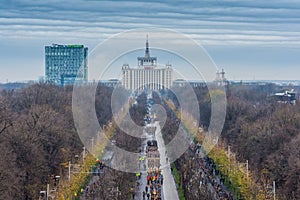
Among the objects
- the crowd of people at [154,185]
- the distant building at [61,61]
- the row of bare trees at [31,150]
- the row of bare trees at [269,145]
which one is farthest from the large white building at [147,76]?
the crowd of people at [154,185]

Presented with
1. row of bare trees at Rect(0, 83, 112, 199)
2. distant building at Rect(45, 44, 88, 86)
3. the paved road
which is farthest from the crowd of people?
distant building at Rect(45, 44, 88, 86)

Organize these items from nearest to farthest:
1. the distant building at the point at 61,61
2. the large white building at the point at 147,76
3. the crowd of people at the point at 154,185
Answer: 1. the crowd of people at the point at 154,185
2. the large white building at the point at 147,76
3. the distant building at the point at 61,61

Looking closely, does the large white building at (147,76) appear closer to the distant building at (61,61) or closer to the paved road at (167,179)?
the distant building at (61,61)

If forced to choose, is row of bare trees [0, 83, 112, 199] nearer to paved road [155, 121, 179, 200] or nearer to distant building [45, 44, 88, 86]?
paved road [155, 121, 179, 200]

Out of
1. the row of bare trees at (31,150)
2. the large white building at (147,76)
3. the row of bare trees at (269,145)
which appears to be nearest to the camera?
the row of bare trees at (31,150)

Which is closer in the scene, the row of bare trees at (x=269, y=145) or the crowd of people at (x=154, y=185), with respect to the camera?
the row of bare trees at (x=269, y=145)

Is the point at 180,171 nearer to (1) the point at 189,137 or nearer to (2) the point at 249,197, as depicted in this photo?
(2) the point at 249,197

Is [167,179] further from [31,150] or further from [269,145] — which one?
[31,150]

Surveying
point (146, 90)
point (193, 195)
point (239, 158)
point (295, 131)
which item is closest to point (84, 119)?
point (239, 158)
